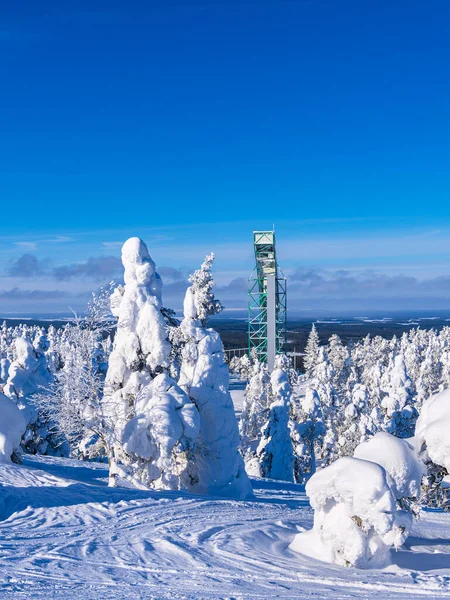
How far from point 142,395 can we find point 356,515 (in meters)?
9.31

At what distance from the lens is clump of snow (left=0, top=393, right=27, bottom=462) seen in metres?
15.5

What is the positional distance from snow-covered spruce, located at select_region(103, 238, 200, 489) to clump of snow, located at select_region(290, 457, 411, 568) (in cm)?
730

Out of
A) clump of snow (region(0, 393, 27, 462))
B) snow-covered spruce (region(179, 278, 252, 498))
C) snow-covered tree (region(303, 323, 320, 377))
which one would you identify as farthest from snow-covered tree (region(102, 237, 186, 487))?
snow-covered tree (region(303, 323, 320, 377))

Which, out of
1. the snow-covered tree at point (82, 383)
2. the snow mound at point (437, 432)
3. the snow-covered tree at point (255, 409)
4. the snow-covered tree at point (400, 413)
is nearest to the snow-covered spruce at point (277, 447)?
the snow-covered tree at point (400, 413)

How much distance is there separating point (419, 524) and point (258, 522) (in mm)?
3792

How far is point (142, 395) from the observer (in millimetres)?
17281

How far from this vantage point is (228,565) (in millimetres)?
9461

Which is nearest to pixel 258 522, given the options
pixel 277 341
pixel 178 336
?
pixel 178 336

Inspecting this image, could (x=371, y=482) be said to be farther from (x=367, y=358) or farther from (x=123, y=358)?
(x=367, y=358)

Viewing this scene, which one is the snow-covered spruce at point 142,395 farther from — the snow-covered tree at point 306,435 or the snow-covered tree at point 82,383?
the snow-covered tree at point 306,435

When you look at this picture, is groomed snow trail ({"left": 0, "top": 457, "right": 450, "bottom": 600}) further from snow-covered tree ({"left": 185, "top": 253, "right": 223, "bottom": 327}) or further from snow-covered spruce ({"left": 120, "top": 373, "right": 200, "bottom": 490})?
snow-covered tree ({"left": 185, "top": 253, "right": 223, "bottom": 327})

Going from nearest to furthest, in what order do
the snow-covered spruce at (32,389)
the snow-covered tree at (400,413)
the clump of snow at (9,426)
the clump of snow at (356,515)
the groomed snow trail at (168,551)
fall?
1. the groomed snow trail at (168,551)
2. the clump of snow at (356,515)
3. the clump of snow at (9,426)
4. the snow-covered spruce at (32,389)
5. the snow-covered tree at (400,413)

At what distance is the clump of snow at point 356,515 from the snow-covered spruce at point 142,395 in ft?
24.0

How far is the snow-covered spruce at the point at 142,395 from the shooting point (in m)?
16.5
